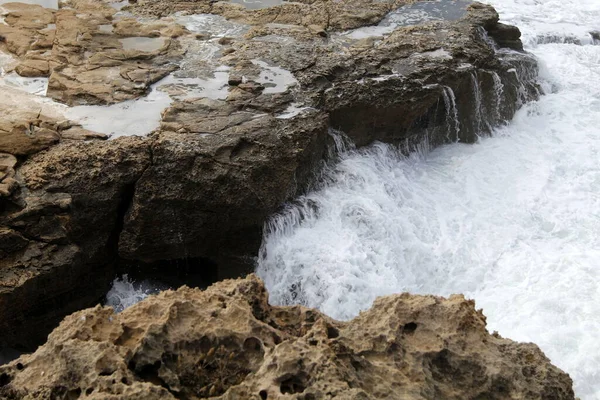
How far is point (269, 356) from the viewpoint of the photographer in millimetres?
2658

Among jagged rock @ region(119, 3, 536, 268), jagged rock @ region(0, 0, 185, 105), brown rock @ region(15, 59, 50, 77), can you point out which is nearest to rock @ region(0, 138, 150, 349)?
jagged rock @ region(119, 3, 536, 268)

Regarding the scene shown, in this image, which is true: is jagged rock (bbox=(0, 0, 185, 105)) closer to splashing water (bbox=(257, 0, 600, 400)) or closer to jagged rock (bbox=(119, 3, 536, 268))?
jagged rock (bbox=(119, 3, 536, 268))

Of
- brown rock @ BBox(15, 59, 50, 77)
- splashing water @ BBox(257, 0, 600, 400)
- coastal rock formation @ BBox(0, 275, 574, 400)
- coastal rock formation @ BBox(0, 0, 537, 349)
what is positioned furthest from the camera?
brown rock @ BBox(15, 59, 50, 77)

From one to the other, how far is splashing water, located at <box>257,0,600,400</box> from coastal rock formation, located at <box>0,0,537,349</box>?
35cm

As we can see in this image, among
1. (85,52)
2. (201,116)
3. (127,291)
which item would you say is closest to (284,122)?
(201,116)

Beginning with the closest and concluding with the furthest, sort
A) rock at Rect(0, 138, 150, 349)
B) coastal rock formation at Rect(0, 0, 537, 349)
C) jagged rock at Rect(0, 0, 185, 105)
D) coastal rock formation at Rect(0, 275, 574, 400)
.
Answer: coastal rock formation at Rect(0, 275, 574, 400) → rock at Rect(0, 138, 150, 349) → coastal rock formation at Rect(0, 0, 537, 349) → jagged rock at Rect(0, 0, 185, 105)

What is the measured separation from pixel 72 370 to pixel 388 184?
466cm

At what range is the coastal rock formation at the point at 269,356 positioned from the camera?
256 centimetres

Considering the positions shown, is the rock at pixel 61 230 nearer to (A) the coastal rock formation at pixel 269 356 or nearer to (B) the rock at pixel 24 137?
(B) the rock at pixel 24 137

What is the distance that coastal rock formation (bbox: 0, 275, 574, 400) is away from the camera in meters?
2.56

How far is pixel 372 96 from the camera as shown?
22.4ft

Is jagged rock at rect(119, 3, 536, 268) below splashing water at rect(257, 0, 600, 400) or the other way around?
the other way around

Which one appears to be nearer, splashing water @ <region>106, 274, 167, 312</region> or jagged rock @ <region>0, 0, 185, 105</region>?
splashing water @ <region>106, 274, 167, 312</region>

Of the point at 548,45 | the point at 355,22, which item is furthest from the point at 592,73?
the point at 355,22
